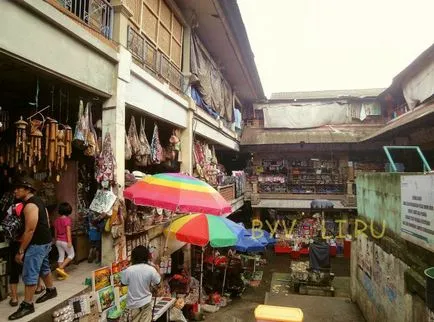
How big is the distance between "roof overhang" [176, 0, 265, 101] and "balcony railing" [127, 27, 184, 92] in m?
2.05

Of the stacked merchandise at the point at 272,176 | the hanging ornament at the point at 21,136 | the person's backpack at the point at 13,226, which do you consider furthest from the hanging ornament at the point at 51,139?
the stacked merchandise at the point at 272,176

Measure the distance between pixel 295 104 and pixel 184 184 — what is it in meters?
17.9

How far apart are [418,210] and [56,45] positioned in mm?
6758

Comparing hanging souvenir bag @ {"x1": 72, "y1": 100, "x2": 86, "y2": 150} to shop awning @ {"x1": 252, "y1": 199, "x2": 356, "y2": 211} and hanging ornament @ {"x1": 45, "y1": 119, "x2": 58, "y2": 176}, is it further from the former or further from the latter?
shop awning @ {"x1": 252, "y1": 199, "x2": 356, "y2": 211}

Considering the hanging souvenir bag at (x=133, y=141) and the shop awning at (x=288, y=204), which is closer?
the hanging souvenir bag at (x=133, y=141)

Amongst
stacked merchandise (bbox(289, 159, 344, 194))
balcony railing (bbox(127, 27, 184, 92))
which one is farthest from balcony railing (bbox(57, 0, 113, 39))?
stacked merchandise (bbox(289, 159, 344, 194))

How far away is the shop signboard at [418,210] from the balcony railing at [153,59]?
20.9 ft

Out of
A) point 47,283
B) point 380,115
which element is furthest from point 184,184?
point 380,115

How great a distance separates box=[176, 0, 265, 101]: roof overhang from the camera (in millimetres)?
10086

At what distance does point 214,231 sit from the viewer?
880cm

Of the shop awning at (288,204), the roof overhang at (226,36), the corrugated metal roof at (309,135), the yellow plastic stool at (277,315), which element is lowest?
the yellow plastic stool at (277,315)

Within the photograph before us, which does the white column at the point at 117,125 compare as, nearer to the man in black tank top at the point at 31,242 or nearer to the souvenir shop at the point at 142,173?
the souvenir shop at the point at 142,173

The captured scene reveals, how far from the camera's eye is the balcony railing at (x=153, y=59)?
7.61 meters

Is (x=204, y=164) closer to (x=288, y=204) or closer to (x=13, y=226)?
(x=13, y=226)
